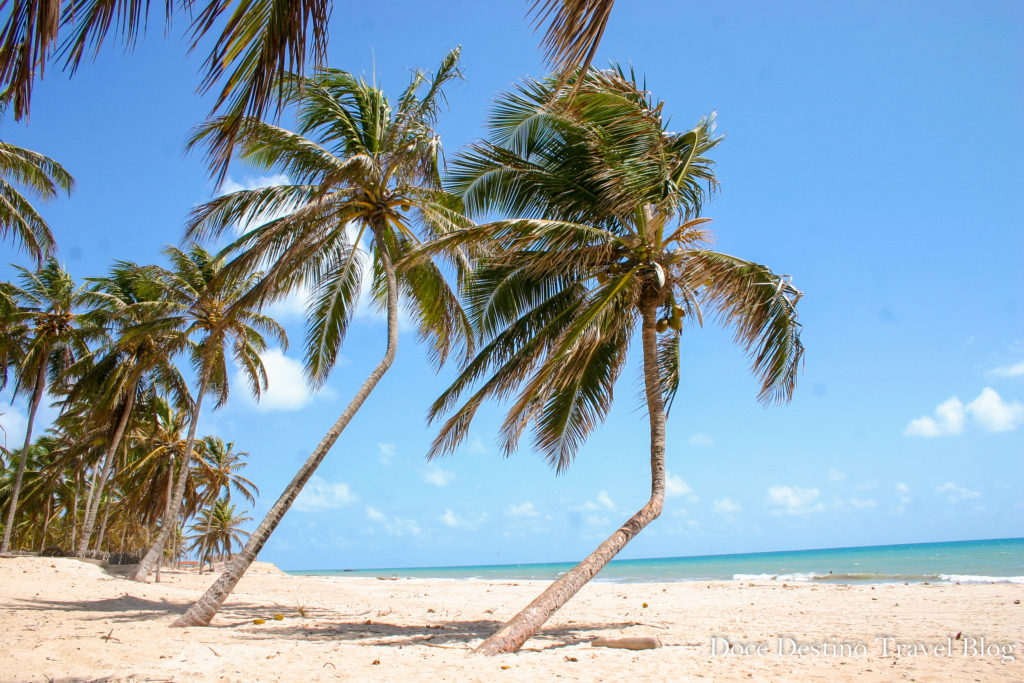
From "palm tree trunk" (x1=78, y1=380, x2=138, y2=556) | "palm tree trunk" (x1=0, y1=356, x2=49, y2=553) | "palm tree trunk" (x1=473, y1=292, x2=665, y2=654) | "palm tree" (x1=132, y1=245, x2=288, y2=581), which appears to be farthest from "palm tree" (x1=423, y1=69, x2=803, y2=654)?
"palm tree trunk" (x1=0, y1=356, x2=49, y2=553)

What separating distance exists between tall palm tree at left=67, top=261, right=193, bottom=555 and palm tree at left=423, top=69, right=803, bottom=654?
11.4 meters

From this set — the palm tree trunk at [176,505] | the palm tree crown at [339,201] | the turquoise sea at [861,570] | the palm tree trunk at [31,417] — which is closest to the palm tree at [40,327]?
the palm tree trunk at [31,417]

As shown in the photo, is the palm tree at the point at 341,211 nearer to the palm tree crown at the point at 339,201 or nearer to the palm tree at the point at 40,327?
the palm tree crown at the point at 339,201

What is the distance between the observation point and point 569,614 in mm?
10195


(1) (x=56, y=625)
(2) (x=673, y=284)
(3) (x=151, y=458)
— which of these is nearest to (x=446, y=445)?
(2) (x=673, y=284)

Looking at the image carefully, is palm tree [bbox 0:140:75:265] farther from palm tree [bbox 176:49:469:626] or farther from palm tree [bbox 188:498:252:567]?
palm tree [bbox 188:498:252:567]

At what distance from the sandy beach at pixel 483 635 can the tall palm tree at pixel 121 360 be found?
5.89m

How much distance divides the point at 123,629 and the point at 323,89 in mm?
7859

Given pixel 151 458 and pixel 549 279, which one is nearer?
pixel 549 279

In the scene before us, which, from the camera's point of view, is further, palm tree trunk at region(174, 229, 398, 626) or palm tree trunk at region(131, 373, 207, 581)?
palm tree trunk at region(131, 373, 207, 581)

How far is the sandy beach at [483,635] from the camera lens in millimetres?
5117

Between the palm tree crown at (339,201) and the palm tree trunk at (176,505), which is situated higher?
the palm tree crown at (339,201)

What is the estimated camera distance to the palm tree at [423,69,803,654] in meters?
7.52

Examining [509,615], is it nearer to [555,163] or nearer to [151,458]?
[555,163]
